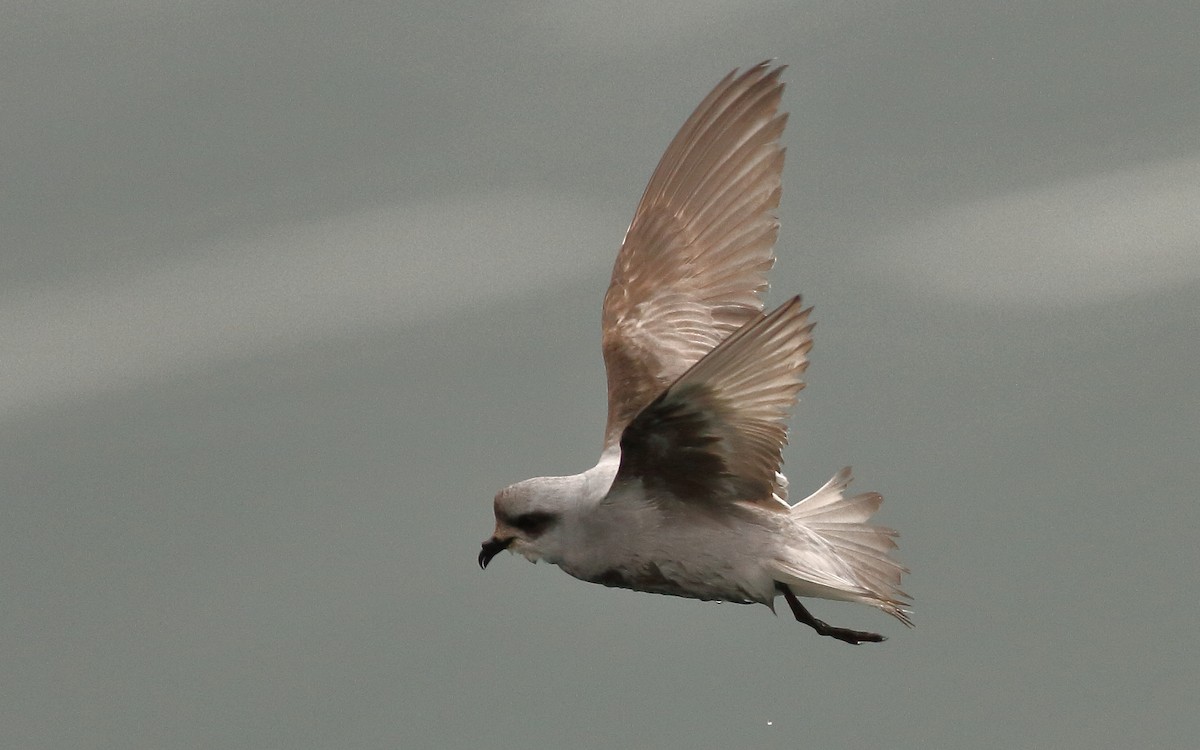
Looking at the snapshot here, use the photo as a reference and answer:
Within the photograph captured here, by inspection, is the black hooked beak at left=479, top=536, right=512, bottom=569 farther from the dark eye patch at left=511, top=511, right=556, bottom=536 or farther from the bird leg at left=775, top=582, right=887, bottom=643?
the bird leg at left=775, top=582, right=887, bottom=643

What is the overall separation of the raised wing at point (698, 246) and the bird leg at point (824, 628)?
80 centimetres

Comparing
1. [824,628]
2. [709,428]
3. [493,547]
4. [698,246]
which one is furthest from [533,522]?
[698,246]

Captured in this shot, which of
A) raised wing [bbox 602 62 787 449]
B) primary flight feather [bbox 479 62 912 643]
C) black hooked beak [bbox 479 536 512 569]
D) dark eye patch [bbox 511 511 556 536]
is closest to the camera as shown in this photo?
primary flight feather [bbox 479 62 912 643]

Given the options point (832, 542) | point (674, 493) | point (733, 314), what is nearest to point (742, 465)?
point (674, 493)

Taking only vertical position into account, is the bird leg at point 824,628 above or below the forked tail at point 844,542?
below

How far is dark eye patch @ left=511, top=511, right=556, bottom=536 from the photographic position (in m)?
5.61

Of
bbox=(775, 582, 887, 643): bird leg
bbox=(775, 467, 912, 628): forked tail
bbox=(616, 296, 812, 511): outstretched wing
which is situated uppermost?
bbox=(616, 296, 812, 511): outstretched wing

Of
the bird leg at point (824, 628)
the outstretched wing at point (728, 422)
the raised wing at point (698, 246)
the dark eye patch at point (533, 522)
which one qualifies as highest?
the raised wing at point (698, 246)

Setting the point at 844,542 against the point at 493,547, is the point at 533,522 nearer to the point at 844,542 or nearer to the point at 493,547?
the point at 493,547

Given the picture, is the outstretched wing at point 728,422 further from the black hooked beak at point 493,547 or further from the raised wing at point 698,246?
the raised wing at point 698,246

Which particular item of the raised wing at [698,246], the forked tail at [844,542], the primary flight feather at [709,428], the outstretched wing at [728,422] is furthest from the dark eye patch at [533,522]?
the forked tail at [844,542]

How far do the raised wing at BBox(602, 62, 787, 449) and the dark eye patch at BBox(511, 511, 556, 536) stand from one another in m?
0.52

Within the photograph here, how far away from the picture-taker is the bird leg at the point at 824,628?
5707mm

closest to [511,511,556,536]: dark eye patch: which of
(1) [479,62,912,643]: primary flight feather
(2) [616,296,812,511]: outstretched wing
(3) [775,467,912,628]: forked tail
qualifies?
(1) [479,62,912,643]: primary flight feather
